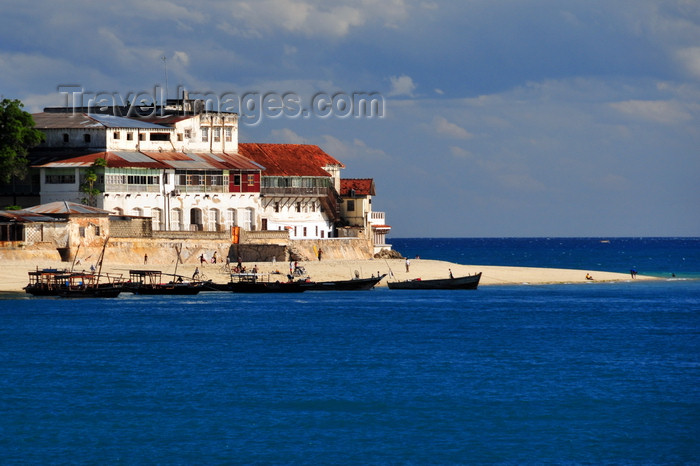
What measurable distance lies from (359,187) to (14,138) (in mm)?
37044

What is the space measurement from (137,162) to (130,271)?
1917cm

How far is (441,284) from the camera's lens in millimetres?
106000

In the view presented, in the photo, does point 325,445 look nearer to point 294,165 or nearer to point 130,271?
point 130,271

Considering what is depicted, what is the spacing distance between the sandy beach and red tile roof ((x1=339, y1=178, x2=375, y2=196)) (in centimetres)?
933

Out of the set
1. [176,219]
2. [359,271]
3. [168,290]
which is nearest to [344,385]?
[168,290]

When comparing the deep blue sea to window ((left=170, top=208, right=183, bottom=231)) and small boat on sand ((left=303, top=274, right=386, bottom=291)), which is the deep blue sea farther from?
window ((left=170, top=208, right=183, bottom=231))

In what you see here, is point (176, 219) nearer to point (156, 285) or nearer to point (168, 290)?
point (168, 290)

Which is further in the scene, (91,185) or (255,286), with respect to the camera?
(91,185)

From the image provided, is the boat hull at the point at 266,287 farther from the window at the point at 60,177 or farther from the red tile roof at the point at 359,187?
the red tile roof at the point at 359,187

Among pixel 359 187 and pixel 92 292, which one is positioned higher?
pixel 359 187

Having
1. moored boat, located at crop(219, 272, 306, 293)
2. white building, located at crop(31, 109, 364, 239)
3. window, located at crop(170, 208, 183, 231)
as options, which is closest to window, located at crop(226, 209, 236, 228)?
white building, located at crop(31, 109, 364, 239)

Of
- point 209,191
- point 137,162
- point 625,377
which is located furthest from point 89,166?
point 625,377

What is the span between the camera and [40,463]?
38.3 metres

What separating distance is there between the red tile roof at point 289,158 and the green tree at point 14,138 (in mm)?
22986
